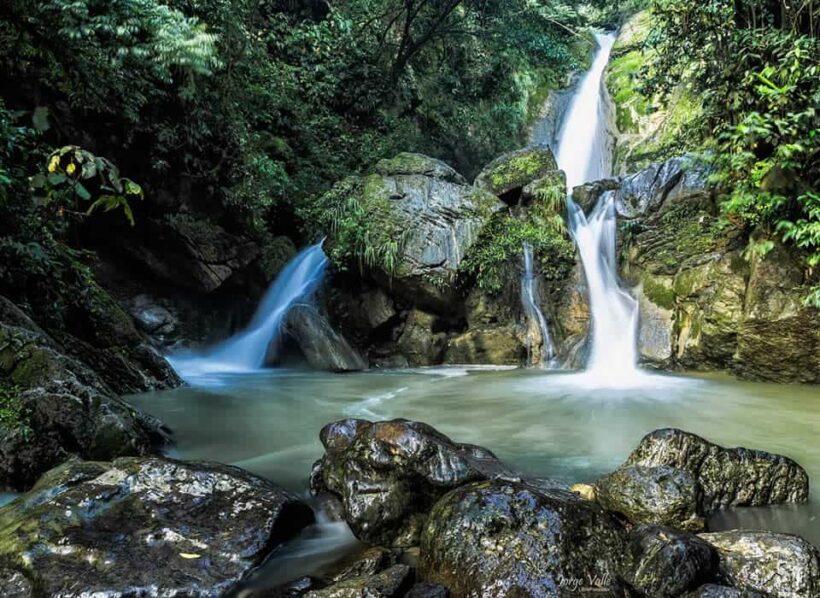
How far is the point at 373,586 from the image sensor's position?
2572mm

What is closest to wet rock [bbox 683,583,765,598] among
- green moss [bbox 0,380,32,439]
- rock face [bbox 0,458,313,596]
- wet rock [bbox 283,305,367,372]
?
rock face [bbox 0,458,313,596]

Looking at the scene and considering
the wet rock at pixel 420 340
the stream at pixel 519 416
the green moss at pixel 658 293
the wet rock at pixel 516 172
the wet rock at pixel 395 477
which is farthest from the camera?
the wet rock at pixel 516 172

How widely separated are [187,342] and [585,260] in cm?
862

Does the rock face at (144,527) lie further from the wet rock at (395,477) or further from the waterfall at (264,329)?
the waterfall at (264,329)

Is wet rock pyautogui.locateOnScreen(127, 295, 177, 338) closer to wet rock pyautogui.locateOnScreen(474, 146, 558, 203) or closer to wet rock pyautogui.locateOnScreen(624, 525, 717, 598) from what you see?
wet rock pyautogui.locateOnScreen(474, 146, 558, 203)

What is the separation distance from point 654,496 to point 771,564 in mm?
655

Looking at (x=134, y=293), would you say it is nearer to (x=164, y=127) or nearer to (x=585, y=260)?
(x=164, y=127)

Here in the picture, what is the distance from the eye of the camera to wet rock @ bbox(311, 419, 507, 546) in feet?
10.6

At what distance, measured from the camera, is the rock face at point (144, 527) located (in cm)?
256

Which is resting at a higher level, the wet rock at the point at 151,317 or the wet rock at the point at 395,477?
the wet rock at the point at 151,317

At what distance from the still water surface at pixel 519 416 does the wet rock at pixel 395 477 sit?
0.74 meters

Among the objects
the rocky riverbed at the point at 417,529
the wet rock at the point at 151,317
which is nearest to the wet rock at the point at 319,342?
the wet rock at the point at 151,317

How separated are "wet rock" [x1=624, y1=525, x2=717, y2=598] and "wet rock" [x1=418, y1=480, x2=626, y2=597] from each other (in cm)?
13

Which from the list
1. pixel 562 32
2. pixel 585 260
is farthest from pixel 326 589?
pixel 562 32
